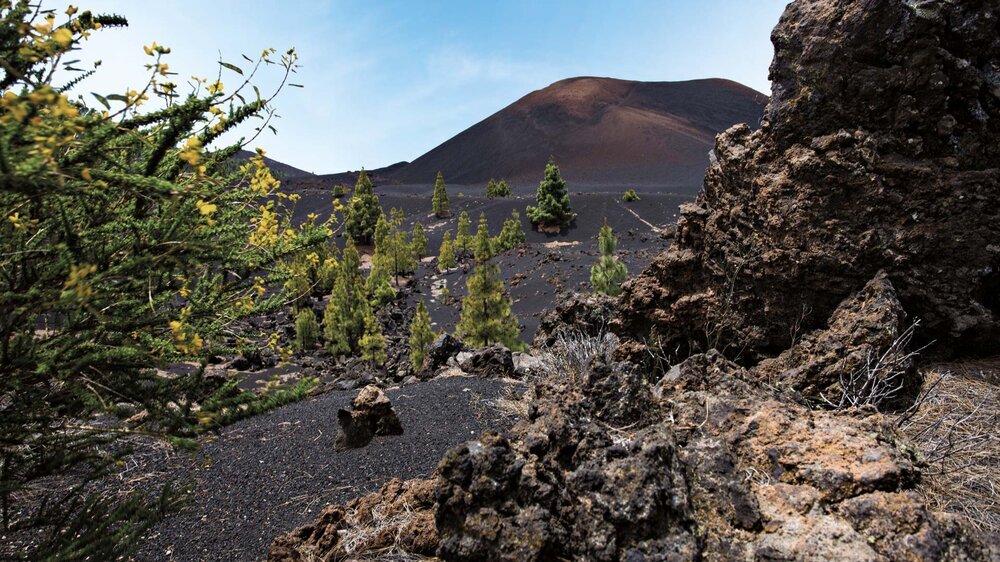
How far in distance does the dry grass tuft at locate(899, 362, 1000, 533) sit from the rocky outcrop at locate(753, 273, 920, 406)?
0.20 metres

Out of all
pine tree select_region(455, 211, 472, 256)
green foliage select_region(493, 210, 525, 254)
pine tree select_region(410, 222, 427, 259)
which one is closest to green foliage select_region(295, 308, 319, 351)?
pine tree select_region(410, 222, 427, 259)

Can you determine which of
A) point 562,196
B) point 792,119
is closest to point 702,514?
point 792,119

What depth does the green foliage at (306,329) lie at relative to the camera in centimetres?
1722

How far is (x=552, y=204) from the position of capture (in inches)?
1350

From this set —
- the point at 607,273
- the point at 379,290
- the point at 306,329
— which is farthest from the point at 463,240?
the point at 607,273

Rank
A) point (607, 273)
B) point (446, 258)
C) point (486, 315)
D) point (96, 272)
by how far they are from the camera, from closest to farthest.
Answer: point (96, 272) → point (486, 315) → point (607, 273) → point (446, 258)

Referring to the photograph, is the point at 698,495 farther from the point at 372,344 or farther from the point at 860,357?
the point at 372,344

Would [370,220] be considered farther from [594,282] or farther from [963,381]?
[963,381]

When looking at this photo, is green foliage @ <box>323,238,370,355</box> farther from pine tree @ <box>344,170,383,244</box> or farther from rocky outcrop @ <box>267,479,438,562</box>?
pine tree @ <box>344,170,383,244</box>

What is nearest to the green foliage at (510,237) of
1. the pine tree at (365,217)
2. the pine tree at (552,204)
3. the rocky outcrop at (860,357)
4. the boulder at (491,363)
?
the pine tree at (552,204)

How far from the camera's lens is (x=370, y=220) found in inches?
1366

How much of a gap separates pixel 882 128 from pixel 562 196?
31.3 metres

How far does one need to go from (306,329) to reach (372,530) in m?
16.0

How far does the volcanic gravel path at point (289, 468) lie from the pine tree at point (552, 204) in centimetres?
2856
